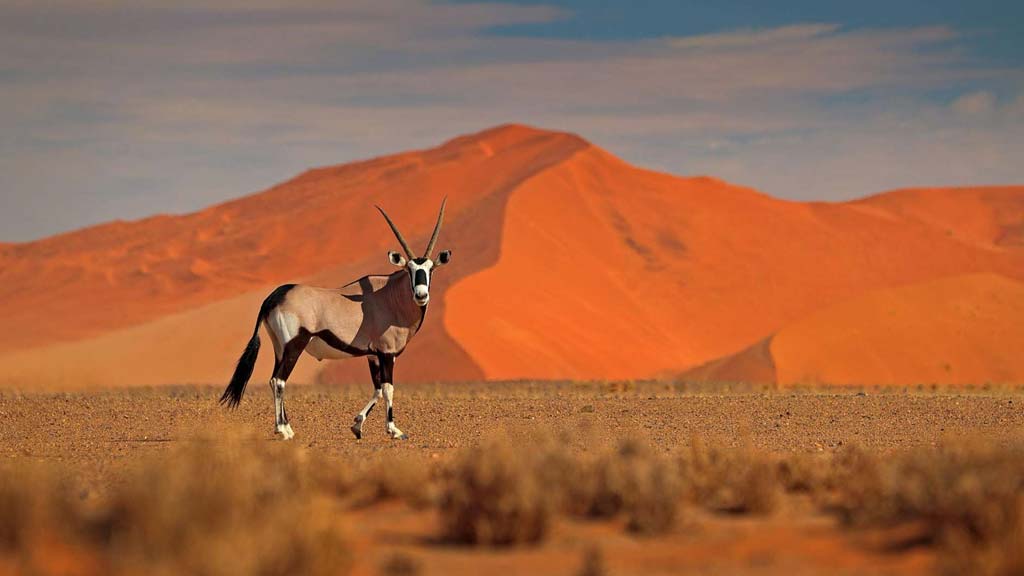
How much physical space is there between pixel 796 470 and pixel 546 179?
6108 centimetres

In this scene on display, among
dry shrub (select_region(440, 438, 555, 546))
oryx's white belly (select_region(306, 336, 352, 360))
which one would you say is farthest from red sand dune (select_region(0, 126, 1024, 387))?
dry shrub (select_region(440, 438, 555, 546))

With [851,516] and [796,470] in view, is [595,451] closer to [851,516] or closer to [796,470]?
[796,470]

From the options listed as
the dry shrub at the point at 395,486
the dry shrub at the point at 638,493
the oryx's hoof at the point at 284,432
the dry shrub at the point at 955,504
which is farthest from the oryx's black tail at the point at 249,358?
the dry shrub at the point at 955,504

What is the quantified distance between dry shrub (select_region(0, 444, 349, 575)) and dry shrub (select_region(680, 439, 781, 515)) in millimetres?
3328

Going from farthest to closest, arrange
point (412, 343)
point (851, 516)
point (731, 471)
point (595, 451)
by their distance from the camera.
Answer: point (412, 343) → point (595, 451) → point (731, 471) → point (851, 516)

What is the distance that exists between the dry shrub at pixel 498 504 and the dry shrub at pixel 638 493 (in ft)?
2.02

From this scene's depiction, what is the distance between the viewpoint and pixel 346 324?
17.4m

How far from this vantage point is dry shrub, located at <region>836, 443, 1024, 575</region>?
7250 mm

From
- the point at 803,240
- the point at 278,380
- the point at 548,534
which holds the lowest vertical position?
the point at 548,534

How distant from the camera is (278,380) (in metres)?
17.4

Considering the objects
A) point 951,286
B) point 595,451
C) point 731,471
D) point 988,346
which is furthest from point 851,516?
point 951,286

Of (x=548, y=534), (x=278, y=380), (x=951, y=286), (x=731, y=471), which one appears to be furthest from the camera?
(x=951, y=286)

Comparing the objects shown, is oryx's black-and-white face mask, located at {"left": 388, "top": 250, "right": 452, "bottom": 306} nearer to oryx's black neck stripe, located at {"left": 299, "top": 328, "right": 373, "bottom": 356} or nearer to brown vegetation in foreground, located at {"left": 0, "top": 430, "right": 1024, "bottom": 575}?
oryx's black neck stripe, located at {"left": 299, "top": 328, "right": 373, "bottom": 356}

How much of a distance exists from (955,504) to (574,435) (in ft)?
32.4
